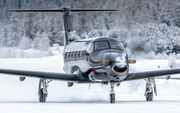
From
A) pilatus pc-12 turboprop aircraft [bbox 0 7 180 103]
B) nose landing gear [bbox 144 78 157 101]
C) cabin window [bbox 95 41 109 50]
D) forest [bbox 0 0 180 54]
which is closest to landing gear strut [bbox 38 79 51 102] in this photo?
pilatus pc-12 turboprop aircraft [bbox 0 7 180 103]

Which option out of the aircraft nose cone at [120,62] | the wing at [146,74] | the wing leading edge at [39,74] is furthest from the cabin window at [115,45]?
the wing leading edge at [39,74]

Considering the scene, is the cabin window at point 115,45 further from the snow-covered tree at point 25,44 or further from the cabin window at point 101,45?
the snow-covered tree at point 25,44

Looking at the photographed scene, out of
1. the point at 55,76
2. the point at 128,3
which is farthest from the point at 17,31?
the point at 55,76

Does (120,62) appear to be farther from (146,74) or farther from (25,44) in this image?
(25,44)

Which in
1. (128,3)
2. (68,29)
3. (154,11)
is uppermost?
(128,3)

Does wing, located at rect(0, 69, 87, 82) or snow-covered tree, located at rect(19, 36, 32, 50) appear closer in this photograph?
wing, located at rect(0, 69, 87, 82)

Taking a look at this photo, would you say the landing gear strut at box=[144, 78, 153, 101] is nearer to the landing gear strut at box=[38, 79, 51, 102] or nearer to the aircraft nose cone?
the aircraft nose cone

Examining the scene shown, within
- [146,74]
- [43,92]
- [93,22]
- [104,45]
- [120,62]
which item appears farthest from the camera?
[93,22]

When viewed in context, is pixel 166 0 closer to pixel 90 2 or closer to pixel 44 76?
pixel 90 2

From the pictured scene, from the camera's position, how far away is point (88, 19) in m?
108

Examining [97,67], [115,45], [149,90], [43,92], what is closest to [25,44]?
[43,92]

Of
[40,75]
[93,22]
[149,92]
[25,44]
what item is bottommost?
[149,92]

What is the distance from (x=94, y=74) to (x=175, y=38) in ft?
233

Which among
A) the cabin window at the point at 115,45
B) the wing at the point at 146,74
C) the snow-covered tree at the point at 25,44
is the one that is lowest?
the wing at the point at 146,74
